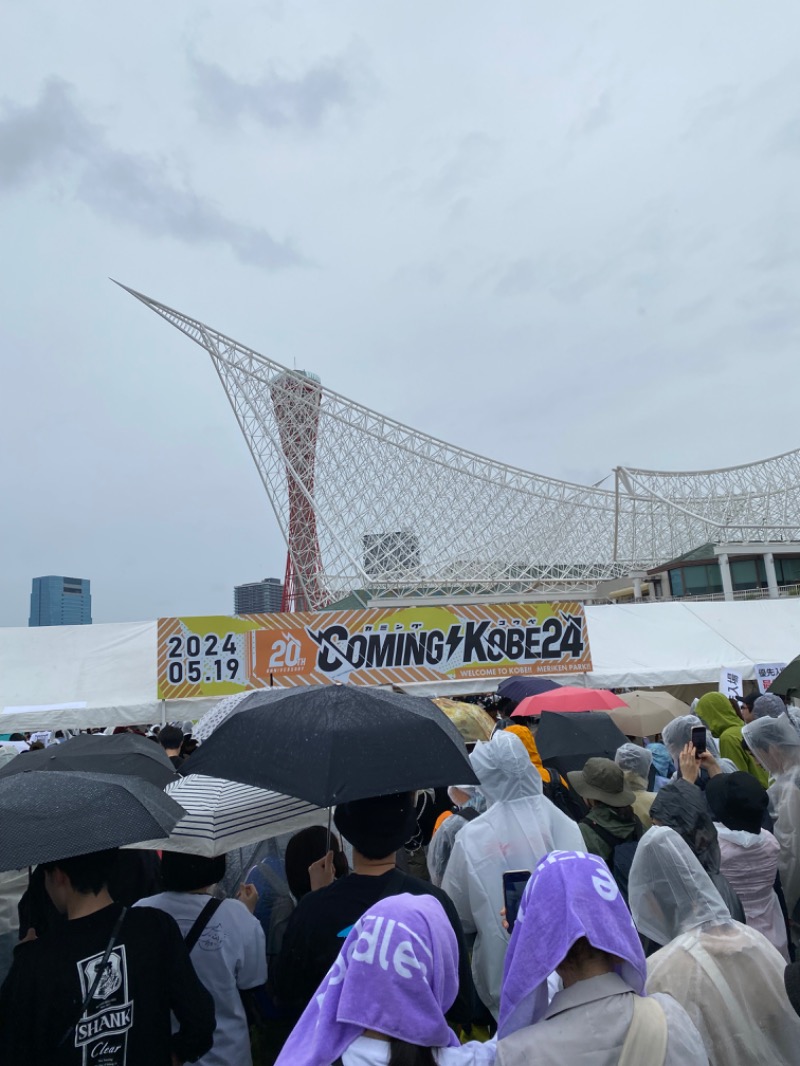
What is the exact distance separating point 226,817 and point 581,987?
1.62 metres

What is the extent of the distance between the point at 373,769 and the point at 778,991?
1227 millimetres

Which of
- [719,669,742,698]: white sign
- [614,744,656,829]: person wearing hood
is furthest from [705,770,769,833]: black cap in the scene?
[719,669,742,698]: white sign

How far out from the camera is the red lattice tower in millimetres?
33000

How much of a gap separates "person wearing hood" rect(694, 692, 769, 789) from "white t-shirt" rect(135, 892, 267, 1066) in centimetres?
383

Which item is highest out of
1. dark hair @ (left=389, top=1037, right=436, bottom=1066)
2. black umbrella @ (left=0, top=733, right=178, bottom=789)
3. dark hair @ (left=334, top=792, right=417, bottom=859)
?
dark hair @ (left=334, top=792, right=417, bottom=859)

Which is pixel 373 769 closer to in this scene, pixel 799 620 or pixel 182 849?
pixel 182 849

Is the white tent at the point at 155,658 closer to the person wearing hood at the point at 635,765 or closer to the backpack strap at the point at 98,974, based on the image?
the person wearing hood at the point at 635,765

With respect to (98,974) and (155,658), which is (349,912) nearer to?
(98,974)

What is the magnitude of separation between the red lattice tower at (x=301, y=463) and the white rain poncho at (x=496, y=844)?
2977 centimetres

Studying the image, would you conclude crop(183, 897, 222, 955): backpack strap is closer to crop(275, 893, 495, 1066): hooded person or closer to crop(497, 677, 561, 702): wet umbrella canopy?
crop(275, 893, 495, 1066): hooded person

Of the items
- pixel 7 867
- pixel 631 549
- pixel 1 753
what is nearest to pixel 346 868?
pixel 7 867

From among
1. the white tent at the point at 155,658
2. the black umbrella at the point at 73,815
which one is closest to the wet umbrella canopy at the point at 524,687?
the white tent at the point at 155,658

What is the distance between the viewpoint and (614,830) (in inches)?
122

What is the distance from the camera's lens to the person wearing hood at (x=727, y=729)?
505 cm
